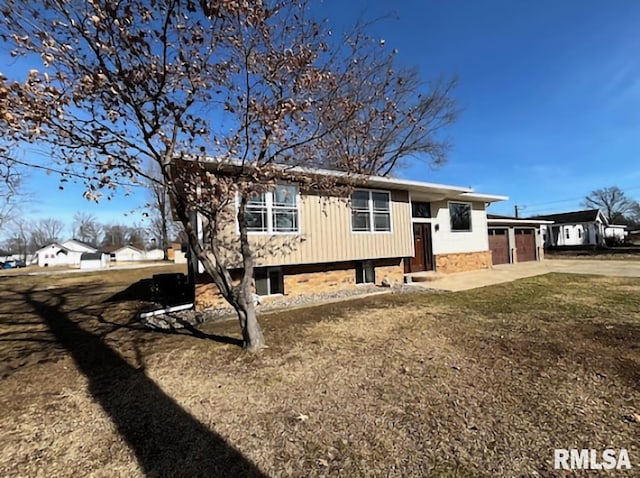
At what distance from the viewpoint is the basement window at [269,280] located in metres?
8.78

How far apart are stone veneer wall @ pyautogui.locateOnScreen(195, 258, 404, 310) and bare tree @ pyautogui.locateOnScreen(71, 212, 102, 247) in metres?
82.2

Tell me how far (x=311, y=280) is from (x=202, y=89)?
6.36m

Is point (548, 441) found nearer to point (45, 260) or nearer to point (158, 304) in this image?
point (158, 304)

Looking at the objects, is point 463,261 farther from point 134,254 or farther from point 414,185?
point 134,254

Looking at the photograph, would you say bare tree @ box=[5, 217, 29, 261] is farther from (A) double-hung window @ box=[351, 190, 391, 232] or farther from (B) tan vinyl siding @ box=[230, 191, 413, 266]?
(A) double-hung window @ box=[351, 190, 391, 232]

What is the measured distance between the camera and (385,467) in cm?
222

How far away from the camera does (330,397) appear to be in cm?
325

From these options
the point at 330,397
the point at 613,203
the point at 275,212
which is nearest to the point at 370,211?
the point at 275,212

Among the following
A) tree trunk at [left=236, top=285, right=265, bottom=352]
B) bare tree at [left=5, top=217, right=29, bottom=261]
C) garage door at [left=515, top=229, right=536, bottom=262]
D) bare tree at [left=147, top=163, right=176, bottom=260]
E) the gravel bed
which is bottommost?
the gravel bed

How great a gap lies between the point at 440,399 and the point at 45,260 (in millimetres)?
65488

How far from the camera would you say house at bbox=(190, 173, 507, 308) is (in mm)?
8336

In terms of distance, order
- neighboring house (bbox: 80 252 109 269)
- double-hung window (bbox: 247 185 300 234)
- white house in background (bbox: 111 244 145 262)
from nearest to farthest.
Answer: double-hung window (bbox: 247 185 300 234)
neighboring house (bbox: 80 252 109 269)
white house in background (bbox: 111 244 145 262)

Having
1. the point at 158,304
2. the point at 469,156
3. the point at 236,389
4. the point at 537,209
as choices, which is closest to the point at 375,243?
the point at 158,304

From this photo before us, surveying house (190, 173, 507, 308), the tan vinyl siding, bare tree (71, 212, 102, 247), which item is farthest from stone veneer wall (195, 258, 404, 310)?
bare tree (71, 212, 102, 247)
